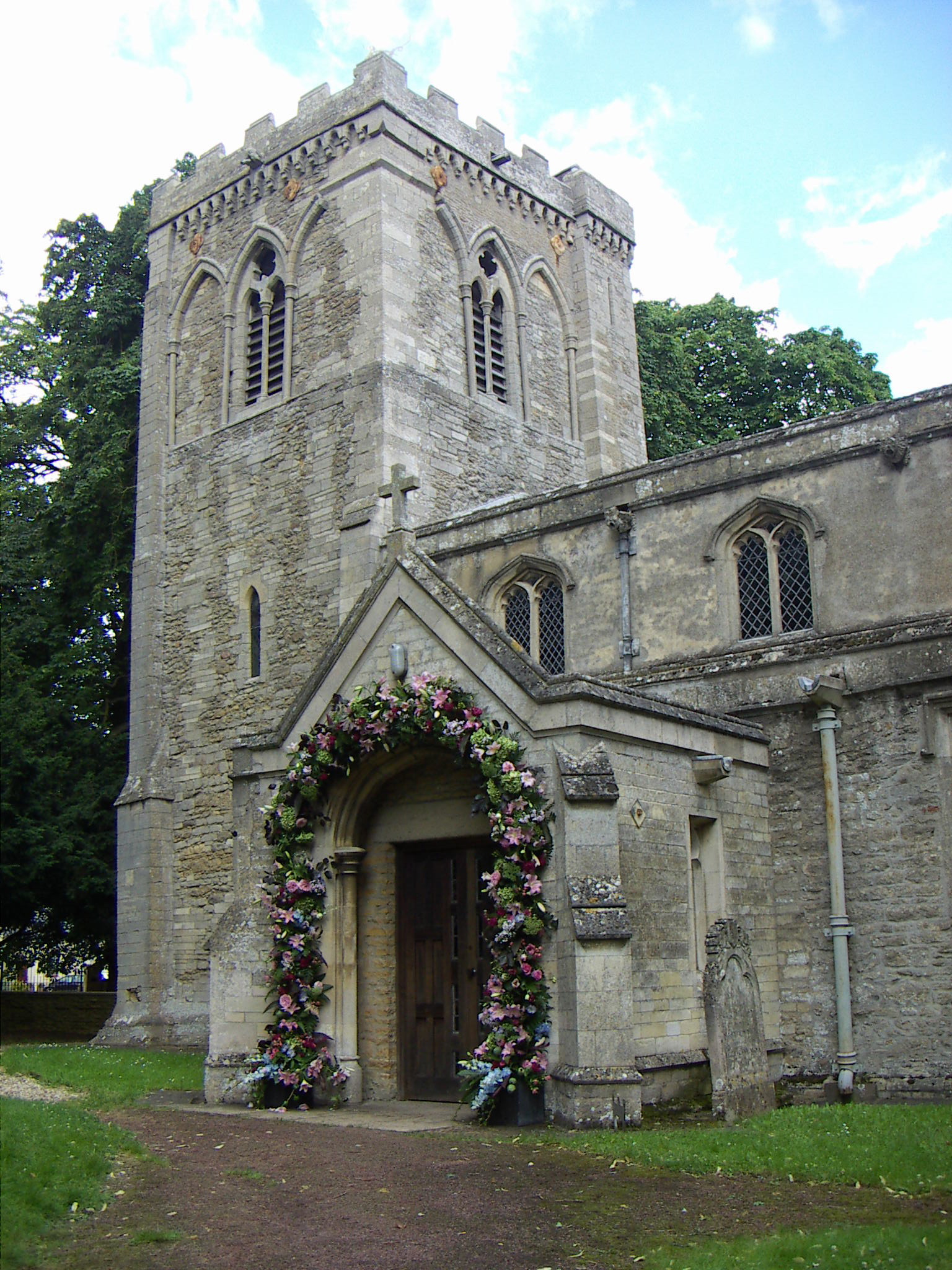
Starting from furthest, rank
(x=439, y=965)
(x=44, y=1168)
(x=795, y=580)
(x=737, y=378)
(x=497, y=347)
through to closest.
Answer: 1. (x=737, y=378)
2. (x=497, y=347)
3. (x=795, y=580)
4. (x=439, y=965)
5. (x=44, y=1168)

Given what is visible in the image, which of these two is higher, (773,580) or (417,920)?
(773,580)

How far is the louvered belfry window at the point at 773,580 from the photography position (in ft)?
55.0

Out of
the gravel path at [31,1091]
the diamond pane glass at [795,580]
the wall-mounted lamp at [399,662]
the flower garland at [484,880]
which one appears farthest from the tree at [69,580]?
the diamond pane glass at [795,580]

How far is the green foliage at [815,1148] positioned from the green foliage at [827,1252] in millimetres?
1364

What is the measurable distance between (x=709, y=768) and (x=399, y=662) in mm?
3401

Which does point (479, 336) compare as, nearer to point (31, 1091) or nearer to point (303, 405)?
point (303, 405)

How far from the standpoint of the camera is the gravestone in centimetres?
1159

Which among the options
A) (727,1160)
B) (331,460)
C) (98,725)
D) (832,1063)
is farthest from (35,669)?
(727,1160)

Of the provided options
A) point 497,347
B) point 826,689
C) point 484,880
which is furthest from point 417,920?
point 497,347

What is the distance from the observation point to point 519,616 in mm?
19703

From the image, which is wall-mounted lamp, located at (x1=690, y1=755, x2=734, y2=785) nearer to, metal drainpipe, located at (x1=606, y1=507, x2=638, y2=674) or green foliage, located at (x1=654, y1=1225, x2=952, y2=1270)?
metal drainpipe, located at (x1=606, y1=507, x2=638, y2=674)

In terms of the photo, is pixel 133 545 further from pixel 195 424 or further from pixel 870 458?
pixel 870 458

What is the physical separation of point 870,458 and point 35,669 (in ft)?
63.1

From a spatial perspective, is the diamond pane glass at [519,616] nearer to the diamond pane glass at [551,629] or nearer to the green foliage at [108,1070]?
the diamond pane glass at [551,629]
